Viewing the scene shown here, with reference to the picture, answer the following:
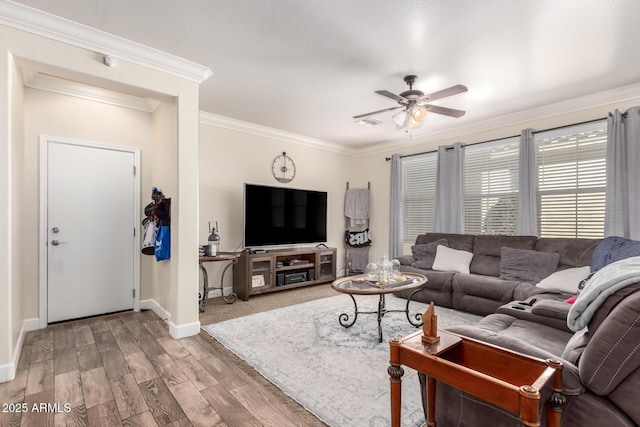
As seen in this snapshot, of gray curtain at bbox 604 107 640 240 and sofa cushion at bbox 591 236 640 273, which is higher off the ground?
gray curtain at bbox 604 107 640 240

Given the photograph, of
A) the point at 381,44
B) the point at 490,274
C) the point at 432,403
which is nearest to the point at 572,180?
the point at 490,274

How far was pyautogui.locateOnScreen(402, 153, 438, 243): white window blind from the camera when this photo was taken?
17.6 ft

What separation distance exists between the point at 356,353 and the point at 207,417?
1265 millimetres

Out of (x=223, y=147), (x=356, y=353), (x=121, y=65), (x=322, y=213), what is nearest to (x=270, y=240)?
(x=322, y=213)

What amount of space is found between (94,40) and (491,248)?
15.9ft

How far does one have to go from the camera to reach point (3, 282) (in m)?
2.17

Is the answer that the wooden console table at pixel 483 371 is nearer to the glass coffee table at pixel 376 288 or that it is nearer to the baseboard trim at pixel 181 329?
the glass coffee table at pixel 376 288

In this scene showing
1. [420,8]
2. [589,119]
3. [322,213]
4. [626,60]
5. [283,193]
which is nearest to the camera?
[420,8]

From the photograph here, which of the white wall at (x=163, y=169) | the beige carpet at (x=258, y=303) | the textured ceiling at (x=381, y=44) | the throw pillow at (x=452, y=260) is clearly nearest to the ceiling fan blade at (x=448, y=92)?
the textured ceiling at (x=381, y=44)

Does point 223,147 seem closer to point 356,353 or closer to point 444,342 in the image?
point 356,353

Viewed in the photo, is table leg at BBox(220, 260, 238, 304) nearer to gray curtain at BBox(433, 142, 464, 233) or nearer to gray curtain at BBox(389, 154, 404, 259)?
gray curtain at BBox(389, 154, 404, 259)

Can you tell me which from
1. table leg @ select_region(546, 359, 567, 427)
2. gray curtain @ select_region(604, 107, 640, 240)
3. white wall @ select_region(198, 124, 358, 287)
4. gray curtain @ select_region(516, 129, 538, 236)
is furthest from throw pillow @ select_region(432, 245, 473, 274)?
table leg @ select_region(546, 359, 567, 427)

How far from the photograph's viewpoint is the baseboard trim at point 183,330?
2.97 metres

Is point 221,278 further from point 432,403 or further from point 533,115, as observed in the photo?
point 533,115
